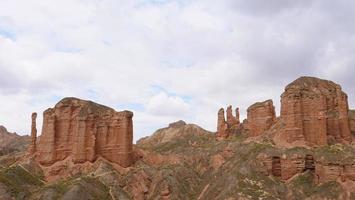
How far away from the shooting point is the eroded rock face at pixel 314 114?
90.8 meters

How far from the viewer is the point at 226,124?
400 ft

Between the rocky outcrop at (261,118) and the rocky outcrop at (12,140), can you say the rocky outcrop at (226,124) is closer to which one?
the rocky outcrop at (261,118)

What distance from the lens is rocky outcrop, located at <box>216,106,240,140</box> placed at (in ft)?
397

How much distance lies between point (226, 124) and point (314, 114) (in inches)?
1330

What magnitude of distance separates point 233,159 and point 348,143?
78.3 feet

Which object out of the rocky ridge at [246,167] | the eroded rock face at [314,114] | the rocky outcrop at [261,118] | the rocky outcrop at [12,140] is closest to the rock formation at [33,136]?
the rocky ridge at [246,167]

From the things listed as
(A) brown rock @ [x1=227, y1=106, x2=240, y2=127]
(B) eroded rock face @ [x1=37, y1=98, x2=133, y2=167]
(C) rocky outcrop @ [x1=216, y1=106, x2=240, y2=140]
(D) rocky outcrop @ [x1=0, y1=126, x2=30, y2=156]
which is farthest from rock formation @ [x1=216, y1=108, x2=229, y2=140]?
(D) rocky outcrop @ [x1=0, y1=126, x2=30, y2=156]

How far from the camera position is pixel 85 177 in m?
87.9

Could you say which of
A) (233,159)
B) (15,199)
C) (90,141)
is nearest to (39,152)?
(90,141)

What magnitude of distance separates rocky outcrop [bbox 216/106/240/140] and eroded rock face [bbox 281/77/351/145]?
28081 millimetres

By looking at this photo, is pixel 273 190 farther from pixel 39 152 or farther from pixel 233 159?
pixel 39 152

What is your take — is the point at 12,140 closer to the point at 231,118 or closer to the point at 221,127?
the point at 221,127

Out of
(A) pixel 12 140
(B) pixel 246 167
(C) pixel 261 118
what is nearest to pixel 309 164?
(B) pixel 246 167

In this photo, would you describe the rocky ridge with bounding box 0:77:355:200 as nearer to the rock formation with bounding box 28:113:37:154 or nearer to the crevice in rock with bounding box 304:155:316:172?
the crevice in rock with bounding box 304:155:316:172
